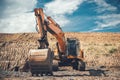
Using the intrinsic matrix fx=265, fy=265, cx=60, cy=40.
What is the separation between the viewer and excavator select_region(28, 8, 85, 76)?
19964 millimetres

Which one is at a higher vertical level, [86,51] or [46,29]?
[46,29]

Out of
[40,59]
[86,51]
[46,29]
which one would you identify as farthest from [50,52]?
[86,51]

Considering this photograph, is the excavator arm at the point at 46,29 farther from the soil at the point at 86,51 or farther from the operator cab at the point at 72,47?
the soil at the point at 86,51

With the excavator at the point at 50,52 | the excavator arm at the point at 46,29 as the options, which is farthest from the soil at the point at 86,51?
the excavator arm at the point at 46,29

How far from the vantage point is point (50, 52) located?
68.3 ft

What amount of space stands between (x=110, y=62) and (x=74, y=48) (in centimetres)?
1491

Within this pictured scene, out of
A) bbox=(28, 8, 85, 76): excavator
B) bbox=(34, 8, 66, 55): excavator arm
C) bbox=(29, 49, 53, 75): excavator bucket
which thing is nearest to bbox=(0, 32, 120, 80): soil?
bbox=(28, 8, 85, 76): excavator

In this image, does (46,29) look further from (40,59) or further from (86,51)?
(86,51)

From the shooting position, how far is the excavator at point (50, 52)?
19964 mm

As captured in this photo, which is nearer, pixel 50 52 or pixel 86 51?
pixel 50 52

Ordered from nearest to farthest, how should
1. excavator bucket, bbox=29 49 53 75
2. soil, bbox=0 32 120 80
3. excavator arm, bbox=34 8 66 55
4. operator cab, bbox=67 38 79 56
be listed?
1. excavator bucket, bbox=29 49 53 75
2. excavator arm, bbox=34 8 66 55
3. operator cab, bbox=67 38 79 56
4. soil, bbox=0 32 120 80

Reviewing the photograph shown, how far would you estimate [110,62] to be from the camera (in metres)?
39.2

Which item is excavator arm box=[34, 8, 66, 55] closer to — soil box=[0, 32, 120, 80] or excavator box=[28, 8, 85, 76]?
excavator box=[28, 8, 85, 76]

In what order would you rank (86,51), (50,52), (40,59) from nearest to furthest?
(40,59) → (50,52) → (86,51)
